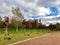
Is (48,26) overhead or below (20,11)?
below

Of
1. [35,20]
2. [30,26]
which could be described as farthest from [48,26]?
[30,26]

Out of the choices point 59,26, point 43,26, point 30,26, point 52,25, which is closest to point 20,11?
point 30,26

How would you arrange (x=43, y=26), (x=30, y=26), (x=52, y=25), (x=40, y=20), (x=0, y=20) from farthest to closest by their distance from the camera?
(x=52, y=25) < (x=43, y=26) < (x=40, y=20) < (x=30, y=26) < (x=0, y=20)

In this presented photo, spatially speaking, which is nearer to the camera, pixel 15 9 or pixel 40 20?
pixel 15 9

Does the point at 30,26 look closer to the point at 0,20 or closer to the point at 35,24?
the point at 35,24

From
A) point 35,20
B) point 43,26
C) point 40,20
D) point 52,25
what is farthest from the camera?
point 52,25

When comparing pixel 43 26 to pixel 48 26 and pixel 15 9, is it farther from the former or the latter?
pixel 15 9

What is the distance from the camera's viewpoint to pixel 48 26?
11062 centimetres

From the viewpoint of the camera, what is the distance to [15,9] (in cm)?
4925

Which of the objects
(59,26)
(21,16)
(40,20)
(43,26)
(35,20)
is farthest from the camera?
(59,26)

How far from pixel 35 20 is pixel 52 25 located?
90.5ft

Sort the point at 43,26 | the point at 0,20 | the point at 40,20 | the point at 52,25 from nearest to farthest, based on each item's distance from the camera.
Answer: the point at 0,20 < the point at 40,20 < the point at 43,26 < the point at 52,25

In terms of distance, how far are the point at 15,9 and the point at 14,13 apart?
1531 millimetres

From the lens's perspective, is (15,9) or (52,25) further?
(52,25)
